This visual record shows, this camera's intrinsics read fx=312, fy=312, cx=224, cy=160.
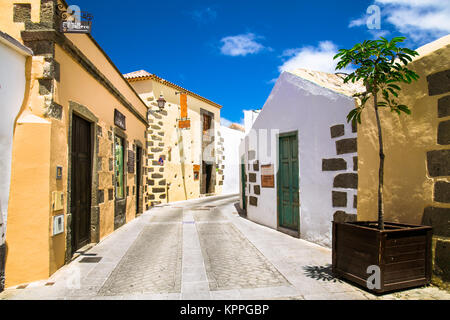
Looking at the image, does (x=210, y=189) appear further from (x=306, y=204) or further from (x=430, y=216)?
(x=430, y=216)

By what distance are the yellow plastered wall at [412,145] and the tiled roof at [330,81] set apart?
1580 mm

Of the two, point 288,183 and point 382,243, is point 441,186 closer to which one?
point 382,243

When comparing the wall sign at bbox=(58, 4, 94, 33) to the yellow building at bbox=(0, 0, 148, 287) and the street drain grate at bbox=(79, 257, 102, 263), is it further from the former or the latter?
the street drain grate at bbox=(79, 257, 102, 263)

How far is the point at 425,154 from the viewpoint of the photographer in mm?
3918

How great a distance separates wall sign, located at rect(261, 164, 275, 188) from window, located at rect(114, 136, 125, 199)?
12.8ft

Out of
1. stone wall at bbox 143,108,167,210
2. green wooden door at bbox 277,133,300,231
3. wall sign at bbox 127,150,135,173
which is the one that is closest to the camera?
green wooden door at bbox 277,133,300,231

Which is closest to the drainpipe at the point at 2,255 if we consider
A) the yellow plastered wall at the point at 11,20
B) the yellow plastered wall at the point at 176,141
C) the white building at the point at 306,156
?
the yellow plastered wall at the point at 11,20

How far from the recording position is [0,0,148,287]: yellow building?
4.08m

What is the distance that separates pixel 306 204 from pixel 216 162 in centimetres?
1466

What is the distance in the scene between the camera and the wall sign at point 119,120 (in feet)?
26.2

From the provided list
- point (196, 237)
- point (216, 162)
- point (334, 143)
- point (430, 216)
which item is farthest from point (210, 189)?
point (430, 216)

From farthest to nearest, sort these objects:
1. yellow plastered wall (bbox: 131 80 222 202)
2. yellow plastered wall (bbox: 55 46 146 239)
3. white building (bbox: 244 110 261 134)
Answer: yellow plastered wall (bbox: 131 80 222 202) < white building (bbox: 244 110 261 134) < yellow plastered wall (bbox: 55 46 146 239)

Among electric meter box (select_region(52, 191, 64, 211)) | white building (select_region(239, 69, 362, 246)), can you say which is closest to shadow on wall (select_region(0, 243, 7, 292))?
electric meter box (select_region(52, 191, 64, 211))

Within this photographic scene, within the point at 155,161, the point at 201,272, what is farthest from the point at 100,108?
the point at 155,161
